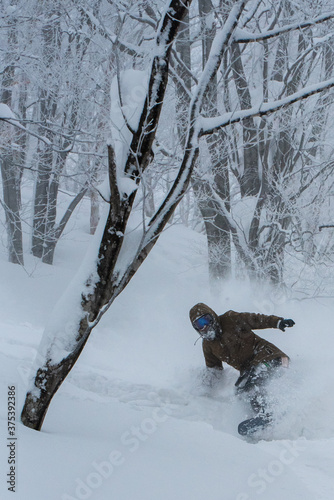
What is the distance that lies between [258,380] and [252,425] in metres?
0.63

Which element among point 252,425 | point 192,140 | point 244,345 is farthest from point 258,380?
point 192,140

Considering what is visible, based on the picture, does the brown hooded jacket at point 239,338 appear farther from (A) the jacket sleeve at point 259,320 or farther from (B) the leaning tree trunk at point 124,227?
(B) the leaning tree trunk at point 124,227

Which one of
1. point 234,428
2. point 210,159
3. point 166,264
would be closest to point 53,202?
point 166,264

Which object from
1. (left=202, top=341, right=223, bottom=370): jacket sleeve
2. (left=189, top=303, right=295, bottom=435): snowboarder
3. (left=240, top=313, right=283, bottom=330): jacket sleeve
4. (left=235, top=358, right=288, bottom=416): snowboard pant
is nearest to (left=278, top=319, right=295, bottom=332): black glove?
(left=189, top=303, right=295, bottom=435): snowboarder

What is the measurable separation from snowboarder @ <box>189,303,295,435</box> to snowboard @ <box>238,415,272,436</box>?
0.31m

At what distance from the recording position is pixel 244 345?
5438mm

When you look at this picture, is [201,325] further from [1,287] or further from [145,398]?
[1,287]

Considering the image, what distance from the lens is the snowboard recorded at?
15.0 ft

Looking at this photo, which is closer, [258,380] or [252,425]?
[252,425]

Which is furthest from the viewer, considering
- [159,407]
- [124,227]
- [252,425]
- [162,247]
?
[162,247]

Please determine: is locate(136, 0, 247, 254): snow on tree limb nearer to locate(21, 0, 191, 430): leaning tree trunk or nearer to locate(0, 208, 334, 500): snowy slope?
locate(21, 0, 191, 430): leaning tree trunk

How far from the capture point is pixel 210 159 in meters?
8.65

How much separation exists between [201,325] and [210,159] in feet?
13.9

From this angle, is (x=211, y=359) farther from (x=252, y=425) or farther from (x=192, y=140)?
(x=192, y=140)
